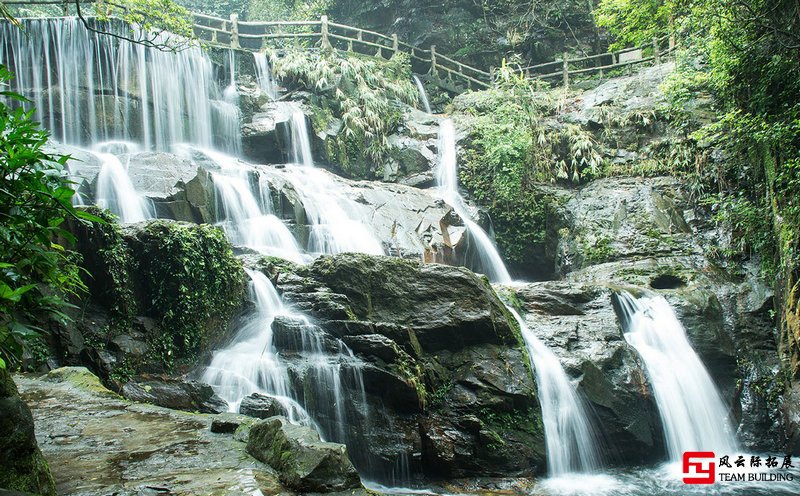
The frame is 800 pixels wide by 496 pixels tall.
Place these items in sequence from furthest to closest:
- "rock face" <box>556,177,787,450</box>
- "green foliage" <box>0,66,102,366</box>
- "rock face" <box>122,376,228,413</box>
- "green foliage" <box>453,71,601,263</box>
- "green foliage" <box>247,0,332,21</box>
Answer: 1. "green foliage" <box>247,0,332,21</box>
2. "green foliage" <box>453,71,601,263</box>
3. "rock face" <box>556,177,787,450</box>
4. "rock face" <box>122,376,228,413</box>
5. "green foliage" <box>0,66,102,366</box>

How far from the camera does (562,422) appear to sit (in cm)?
806

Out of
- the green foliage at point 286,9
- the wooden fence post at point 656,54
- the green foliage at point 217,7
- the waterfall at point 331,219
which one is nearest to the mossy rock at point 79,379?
the waterfall at point 331,219

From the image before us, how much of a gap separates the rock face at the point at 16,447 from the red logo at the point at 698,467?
25.8 ft

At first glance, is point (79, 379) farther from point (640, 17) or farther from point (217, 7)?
point (217, 7)

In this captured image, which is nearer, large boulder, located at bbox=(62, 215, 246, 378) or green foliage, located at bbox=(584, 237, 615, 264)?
large boulder, located at bbox=(62, 215, 246, 378)

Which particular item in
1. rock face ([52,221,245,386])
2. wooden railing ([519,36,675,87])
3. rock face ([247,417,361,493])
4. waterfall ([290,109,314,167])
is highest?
wooden railing ([519,36,675,87])

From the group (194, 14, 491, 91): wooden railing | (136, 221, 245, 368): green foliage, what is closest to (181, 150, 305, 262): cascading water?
(136, 221, 245, 368): green foliage

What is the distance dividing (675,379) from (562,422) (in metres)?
2.63

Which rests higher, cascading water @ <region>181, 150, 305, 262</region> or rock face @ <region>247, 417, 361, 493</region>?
cascading water @ <region>181, 150, 305, 262</region>

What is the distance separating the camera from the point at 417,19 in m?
25.1

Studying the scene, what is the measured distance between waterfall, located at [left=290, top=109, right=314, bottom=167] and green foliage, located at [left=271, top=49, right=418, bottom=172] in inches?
19.2

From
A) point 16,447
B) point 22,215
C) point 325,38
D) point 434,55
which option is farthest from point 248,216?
point 434,55

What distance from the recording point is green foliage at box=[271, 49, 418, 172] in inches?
671

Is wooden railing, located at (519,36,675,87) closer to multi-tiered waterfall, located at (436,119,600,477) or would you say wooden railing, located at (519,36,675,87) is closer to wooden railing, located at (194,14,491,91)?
wooden railing, located at (194,14,491,91)
